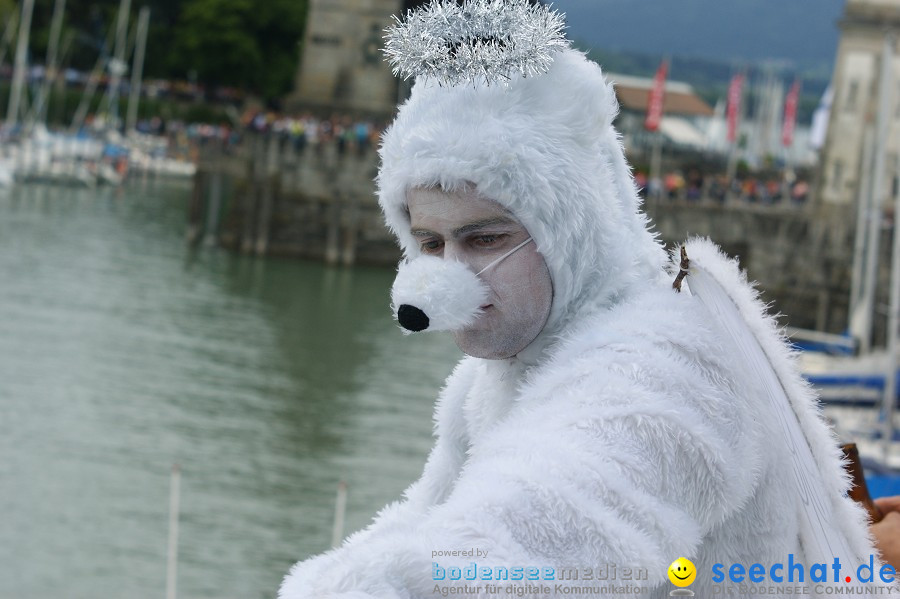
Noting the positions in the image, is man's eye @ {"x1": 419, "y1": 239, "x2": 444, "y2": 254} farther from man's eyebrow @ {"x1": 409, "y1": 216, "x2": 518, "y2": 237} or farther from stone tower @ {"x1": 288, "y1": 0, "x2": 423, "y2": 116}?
stone tower @ {"x1": 288, "y1": 0, "x2": 423, "y2": 116}

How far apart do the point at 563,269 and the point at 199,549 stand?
1089 centimetres

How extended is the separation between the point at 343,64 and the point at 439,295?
131 feet

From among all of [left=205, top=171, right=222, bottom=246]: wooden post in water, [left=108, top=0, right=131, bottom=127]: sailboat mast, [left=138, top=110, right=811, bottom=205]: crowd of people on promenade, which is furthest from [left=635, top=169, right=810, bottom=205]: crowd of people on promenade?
[left=108, top=0, right=131, bottom=127]: sailboat mast

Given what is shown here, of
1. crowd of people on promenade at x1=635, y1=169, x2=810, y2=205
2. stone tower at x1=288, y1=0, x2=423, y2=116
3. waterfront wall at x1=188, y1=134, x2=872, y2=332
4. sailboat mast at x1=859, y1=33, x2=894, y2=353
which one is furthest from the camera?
stone tower at x1=288, y1=0, x2=423, y2=116

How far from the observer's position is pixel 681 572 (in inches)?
66.2

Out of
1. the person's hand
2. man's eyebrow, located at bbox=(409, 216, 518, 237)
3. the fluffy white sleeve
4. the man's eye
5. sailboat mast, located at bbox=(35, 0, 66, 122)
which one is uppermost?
sailboat mast, located at bbox=(35, 0, 66, 122)

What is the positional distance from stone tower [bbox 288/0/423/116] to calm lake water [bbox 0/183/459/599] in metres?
9.84

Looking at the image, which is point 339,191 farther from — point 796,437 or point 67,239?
point 796,437

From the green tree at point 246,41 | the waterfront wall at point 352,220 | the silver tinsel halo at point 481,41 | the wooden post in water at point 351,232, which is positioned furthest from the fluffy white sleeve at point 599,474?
the green tree at point 246,41

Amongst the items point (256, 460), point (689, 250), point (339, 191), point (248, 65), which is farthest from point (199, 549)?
point (248, 65)

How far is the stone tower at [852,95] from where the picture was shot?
32.8 metres

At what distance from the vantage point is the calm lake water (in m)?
12.4

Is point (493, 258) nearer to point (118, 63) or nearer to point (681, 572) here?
point (681, 572)

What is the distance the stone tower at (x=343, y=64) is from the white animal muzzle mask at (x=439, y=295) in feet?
127
